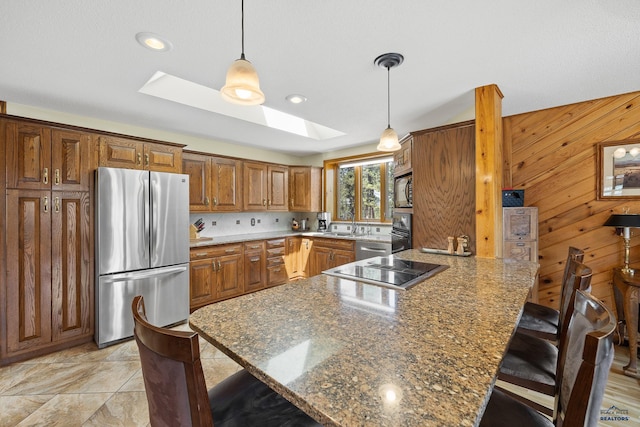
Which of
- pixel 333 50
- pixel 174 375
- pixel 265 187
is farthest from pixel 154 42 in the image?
pixel 265 187

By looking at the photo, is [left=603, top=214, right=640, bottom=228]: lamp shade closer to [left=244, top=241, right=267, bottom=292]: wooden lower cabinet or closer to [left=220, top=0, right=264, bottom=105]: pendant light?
[left=220, top=0, right=264, bottom=105]: pendant light

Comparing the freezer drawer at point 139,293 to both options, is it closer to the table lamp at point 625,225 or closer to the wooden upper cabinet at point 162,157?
the wooden upper cabinet at point 162,157

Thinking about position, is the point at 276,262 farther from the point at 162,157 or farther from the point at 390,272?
the point at 390,272

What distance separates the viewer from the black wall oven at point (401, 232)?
2.84m

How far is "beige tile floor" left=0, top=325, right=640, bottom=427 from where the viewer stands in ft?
5.72

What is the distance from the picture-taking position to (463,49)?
5.77ft

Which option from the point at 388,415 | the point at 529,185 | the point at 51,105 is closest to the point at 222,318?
the point at 388,415

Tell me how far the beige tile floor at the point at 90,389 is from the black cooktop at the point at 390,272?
4.53 ft

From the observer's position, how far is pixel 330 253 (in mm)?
4168

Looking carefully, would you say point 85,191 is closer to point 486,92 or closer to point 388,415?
point 388,415

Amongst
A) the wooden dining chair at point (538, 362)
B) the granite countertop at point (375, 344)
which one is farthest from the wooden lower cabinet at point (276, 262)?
the wooden dining chair at point (538, 362)

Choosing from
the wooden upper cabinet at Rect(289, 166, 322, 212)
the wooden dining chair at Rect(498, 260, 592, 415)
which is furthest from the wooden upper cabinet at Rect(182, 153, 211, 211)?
the wooden dining chair at Rect(498, 260, 592, 415)

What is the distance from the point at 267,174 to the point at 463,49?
3.25 m

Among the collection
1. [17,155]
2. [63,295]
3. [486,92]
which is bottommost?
[63,295]
